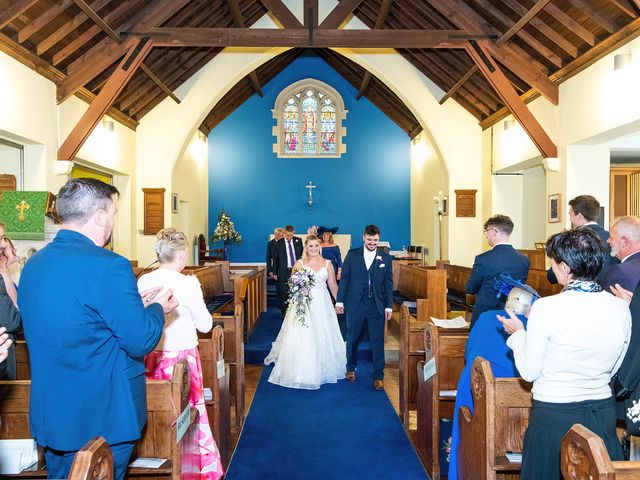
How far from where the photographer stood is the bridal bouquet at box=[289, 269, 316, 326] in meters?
4.98

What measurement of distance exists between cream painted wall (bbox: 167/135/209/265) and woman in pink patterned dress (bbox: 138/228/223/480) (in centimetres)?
737

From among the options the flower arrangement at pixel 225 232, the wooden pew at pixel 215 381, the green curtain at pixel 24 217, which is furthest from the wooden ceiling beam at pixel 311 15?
the flower arrangement at pixel 225 232

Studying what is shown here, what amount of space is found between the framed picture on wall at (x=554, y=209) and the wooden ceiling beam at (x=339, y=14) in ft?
→ 12.3

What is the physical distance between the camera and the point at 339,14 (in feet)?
24.1

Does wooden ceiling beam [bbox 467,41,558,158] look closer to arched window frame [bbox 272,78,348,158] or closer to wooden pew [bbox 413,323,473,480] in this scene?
wooden pew [bbox 413,323,473,480]

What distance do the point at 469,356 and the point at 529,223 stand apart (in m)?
7.89

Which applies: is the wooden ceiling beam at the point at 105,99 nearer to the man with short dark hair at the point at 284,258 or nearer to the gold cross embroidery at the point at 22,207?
the man with short dark hair at the point at 284,258

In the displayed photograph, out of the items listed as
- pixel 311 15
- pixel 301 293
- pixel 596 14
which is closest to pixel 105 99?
pixel 311 15

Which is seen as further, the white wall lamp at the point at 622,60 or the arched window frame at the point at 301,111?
the arched window frame at the point at 301,111

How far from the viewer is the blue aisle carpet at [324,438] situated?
3.23 meters

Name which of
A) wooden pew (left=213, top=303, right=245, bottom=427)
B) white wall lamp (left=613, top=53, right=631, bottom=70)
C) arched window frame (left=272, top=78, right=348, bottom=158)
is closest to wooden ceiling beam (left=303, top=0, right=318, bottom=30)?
white wall lamp (left=613, top=53, right=631, bottom=70)

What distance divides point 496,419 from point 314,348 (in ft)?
9.42

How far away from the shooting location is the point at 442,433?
384cm

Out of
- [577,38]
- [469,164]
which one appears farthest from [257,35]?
[469,164]
